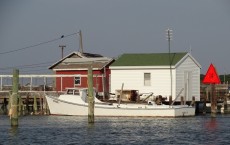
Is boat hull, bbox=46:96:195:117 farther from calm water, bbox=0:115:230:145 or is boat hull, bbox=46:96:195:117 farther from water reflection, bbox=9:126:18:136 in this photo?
water reflection, bbox=9:126:18:136

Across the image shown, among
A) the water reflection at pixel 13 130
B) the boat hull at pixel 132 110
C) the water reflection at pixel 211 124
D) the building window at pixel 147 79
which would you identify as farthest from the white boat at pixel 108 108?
the water reflection at pixel 13 130

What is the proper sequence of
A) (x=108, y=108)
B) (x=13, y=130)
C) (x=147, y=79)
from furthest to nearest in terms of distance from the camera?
1. (x=147, y=79)
2. (x=108, y=108)
3. (x=13, y=130)

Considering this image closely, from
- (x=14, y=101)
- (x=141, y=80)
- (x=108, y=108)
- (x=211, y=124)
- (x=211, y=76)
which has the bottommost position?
(x=211, y=124)

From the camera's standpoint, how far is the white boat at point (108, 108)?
67.6 m

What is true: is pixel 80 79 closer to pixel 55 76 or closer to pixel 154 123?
pixel 55 76

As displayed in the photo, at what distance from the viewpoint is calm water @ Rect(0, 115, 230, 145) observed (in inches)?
1866

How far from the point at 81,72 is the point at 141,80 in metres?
9.60

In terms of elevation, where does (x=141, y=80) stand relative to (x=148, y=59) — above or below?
below

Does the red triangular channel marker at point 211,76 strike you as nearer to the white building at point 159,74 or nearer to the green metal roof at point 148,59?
the white building at point 159,74

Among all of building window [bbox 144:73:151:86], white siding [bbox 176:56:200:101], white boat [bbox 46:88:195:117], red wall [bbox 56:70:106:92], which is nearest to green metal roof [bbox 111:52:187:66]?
white siding [bbox 176:56:200:101]

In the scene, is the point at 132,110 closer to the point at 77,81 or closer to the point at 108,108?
the point at 108,108

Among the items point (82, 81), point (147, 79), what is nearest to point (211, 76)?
point (147, 79)

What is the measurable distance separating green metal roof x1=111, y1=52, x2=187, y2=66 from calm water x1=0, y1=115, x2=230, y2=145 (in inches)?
336

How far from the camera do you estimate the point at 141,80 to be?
2923 inches
